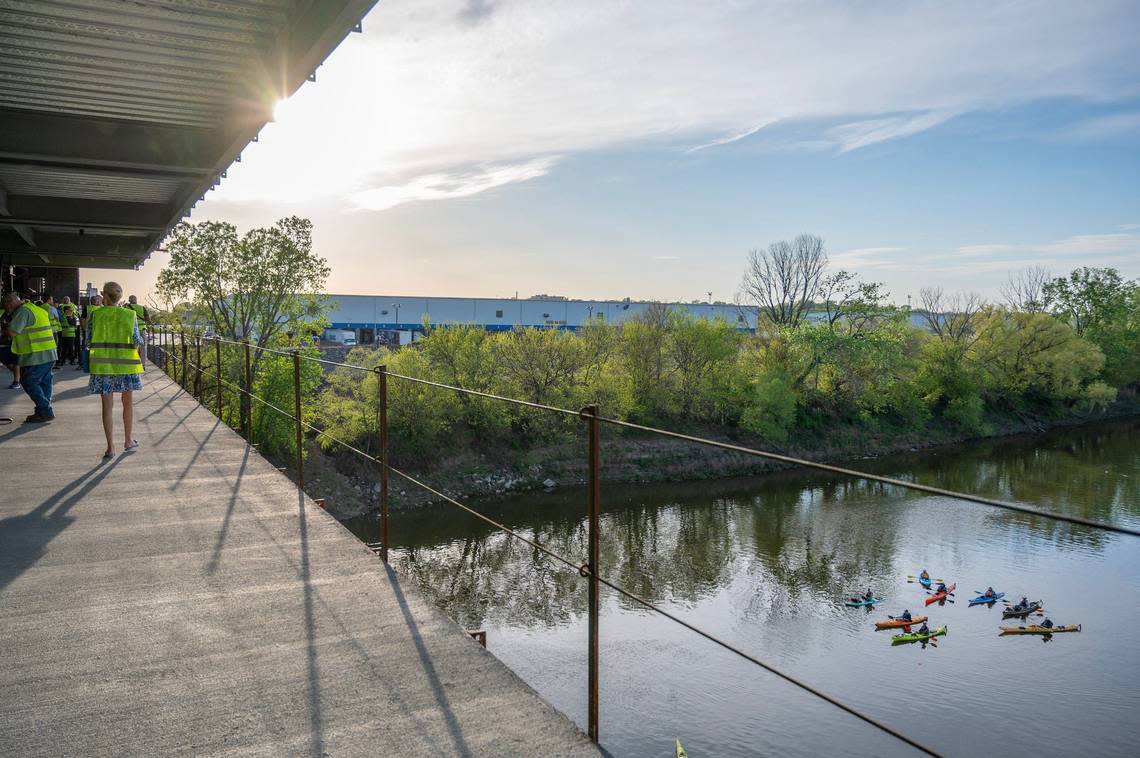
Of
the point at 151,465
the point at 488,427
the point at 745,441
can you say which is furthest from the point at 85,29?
the point at 745,441

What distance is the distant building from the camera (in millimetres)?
57906

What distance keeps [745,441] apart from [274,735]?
41.9m

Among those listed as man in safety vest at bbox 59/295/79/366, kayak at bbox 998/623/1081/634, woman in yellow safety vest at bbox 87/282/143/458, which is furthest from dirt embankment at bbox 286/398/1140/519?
woman in yellow safety vest at bbox 87/282/143/458

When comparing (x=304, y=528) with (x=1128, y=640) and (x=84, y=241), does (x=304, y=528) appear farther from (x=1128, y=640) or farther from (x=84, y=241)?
(x=1128, y=640)

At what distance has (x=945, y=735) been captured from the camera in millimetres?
16719

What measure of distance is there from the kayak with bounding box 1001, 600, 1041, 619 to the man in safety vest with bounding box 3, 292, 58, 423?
22.7 m

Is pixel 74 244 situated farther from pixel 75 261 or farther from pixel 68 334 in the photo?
pixel 75 261

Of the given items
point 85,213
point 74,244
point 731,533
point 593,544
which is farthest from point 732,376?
point 593,544

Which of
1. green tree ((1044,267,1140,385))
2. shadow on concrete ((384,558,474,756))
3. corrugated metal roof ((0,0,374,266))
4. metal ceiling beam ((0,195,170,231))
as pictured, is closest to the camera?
shadow on concrete ((384,558,474,756))

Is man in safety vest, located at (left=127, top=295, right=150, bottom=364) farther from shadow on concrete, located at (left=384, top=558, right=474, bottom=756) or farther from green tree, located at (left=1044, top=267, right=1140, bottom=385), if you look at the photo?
green tree, located at (left=1044, top=267, right=1140, bottom=385)

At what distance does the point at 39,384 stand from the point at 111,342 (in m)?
2.45

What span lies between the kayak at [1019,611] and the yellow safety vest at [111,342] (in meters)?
22.4

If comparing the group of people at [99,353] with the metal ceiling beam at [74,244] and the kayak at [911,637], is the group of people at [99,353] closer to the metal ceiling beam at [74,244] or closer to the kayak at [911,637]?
the metal ceiling beam at [74,244]

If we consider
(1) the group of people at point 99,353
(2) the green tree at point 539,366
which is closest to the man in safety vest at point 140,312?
(1) the group of people at point 99,353
